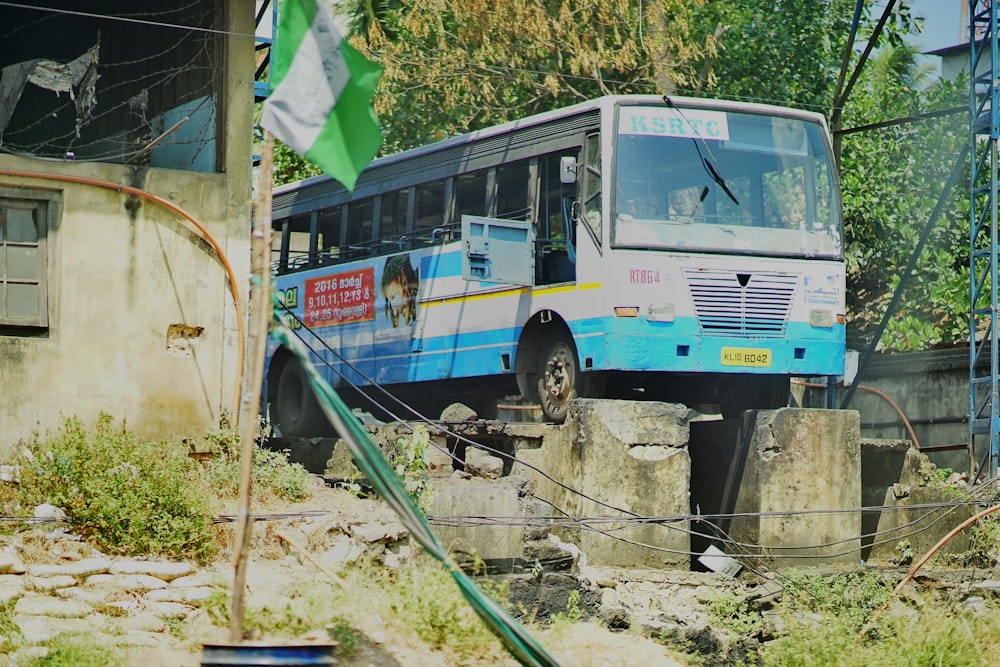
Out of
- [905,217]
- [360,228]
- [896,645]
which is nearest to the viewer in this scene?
[896,645]

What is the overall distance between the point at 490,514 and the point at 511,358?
3.37 meters

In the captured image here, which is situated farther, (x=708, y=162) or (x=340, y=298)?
(x=340, y=298)

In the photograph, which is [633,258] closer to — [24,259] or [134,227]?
[134,227]

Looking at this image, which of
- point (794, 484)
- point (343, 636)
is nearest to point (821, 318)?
point (794, 484)

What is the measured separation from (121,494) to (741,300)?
6.83 meters

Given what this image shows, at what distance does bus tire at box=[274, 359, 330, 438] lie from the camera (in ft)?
61.8

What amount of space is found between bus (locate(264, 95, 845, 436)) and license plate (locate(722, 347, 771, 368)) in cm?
1

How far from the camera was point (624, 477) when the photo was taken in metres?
14.9

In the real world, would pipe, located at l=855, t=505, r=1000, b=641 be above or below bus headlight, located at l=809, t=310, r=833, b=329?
below

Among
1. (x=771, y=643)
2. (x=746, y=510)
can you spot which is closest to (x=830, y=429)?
(x=746, y=510)

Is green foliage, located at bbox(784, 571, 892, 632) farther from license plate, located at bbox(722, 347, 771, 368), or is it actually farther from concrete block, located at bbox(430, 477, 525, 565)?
concrete block, located at bbox(430, 477, 525, 565)

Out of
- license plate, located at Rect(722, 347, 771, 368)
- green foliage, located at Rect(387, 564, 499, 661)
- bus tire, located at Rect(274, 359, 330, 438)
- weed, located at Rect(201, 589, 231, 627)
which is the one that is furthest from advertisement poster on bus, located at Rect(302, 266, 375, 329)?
weed, located at Rect(201, 589, 231, 627)

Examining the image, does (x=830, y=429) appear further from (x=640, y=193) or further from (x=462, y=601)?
(x=462, y=601)

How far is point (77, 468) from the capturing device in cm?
1171
